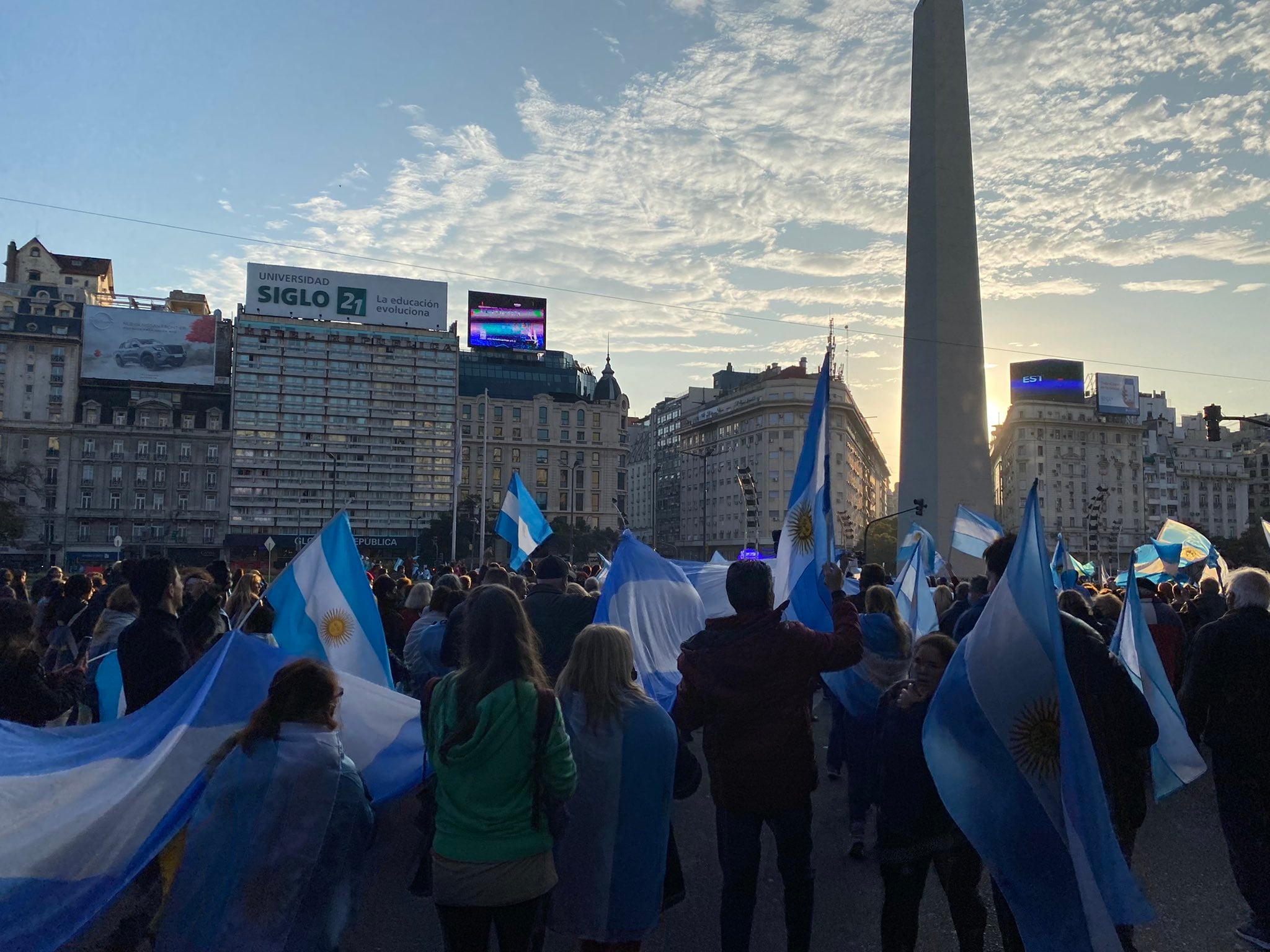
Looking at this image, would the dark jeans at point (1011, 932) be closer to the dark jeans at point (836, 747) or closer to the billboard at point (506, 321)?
the dark jeans at point (836, 747)

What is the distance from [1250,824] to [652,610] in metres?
3.37

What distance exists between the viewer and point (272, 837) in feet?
10.3

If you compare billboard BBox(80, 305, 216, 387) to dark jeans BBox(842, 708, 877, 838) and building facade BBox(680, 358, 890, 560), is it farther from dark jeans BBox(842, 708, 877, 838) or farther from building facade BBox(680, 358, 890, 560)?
dark jeans BBox(842, 708, 877, 838)

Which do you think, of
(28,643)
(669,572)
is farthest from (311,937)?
(669,572)

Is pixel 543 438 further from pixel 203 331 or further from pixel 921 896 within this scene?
pixel 921 896

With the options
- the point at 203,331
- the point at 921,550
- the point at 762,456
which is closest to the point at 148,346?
the point at 203,331

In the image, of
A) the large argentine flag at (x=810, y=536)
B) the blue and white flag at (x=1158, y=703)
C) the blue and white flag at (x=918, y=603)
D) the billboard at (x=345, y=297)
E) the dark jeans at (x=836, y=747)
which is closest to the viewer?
the large argentine flag at (x=810, y=536)

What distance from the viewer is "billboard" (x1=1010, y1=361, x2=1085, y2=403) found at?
347 ft

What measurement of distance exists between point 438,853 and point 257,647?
1362mm

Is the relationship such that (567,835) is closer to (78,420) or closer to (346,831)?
(346,831)

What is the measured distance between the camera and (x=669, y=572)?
240 inches

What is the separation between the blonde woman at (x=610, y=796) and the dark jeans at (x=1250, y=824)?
3360 millimetres

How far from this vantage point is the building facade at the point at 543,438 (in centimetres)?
9656

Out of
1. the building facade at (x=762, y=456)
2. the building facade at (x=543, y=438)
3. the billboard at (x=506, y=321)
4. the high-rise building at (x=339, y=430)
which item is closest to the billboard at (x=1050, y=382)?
the building facade at (x=762, y=456)
